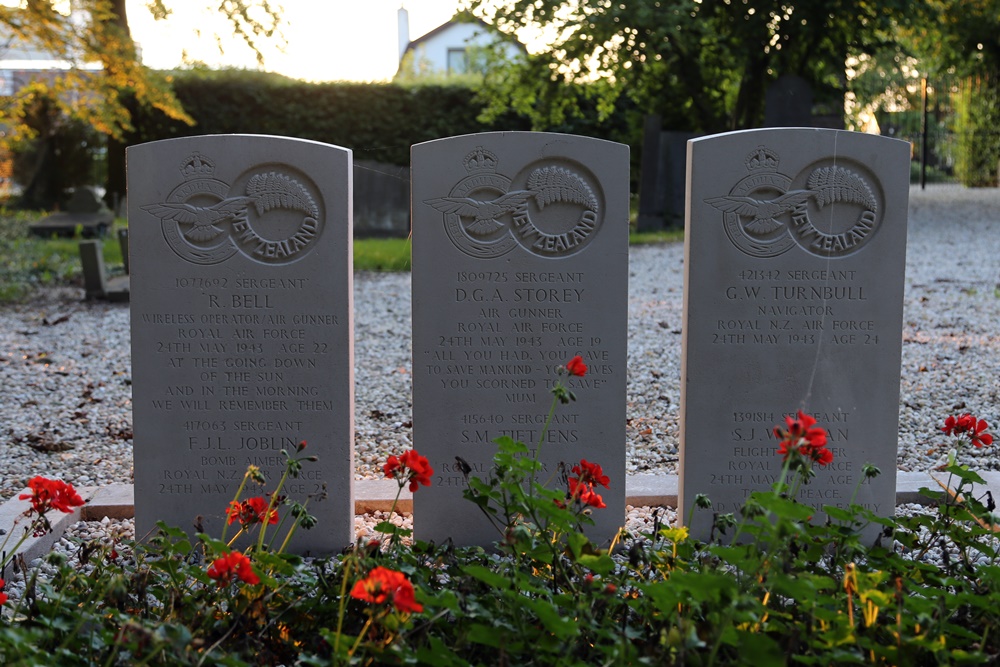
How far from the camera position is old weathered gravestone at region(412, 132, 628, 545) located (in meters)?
3.85

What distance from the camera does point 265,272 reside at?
3.85m

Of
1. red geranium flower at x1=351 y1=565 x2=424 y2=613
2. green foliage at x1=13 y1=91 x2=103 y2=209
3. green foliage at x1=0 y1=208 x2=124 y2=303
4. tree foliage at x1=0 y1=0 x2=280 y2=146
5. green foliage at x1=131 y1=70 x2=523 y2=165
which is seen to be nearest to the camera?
red geranium flower at x1=351 y1=565 x2=424 y2=613

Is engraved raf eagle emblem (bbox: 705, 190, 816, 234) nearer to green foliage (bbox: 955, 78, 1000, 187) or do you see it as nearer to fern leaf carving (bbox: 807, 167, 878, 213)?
fern leaf carving (bbox: 807, 167, 878, 213)

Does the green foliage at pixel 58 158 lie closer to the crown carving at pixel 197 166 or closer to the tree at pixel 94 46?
the tree at pixel 94 46

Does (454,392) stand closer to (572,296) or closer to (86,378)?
(572,296)

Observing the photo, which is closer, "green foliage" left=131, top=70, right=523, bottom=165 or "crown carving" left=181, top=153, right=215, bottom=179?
"crown carving" left=181, top=153, right=215, bottom=179

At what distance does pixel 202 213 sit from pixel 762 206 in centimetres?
221

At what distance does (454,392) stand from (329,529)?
0.75 meters

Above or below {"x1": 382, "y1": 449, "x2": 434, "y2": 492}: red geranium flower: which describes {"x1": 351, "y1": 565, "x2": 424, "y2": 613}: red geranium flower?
below

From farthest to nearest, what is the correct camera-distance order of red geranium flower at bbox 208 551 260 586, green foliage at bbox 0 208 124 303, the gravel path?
1. green foliage at bbox 0 208 124 303
2. the gravel path
3. red geranium flower at bbox 208 551 260 586

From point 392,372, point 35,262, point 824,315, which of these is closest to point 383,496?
point 824,315

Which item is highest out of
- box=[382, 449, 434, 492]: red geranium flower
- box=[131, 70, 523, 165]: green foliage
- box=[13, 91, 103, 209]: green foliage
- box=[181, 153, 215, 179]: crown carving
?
box=[131, 70, 523, 165]: green foliage

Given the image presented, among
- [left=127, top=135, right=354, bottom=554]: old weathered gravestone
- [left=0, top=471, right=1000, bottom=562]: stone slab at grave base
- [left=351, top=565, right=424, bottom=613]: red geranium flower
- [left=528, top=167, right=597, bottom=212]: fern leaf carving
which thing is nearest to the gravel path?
[left=0, top=471, right=1000, bottom=562]: stone slab at grave base

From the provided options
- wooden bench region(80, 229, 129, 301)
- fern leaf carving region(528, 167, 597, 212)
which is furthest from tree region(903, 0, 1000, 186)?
fern leaf carving region(528, 167, 597, 212)
